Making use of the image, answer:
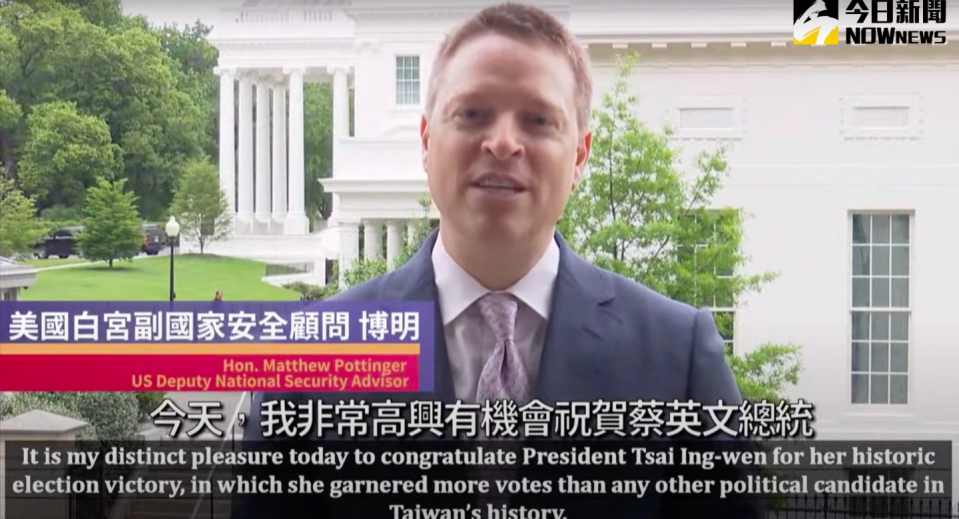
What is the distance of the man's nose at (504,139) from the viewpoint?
3715mm

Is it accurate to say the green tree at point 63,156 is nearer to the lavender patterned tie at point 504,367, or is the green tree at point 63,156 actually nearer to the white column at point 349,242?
the white column at point 349,242

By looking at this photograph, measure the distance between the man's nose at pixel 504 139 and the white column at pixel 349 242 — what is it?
2.30 feet

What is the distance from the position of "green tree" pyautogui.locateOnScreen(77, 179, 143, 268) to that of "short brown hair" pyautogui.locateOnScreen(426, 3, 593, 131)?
103cm

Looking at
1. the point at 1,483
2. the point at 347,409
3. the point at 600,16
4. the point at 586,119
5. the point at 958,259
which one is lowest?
the point at 1,483

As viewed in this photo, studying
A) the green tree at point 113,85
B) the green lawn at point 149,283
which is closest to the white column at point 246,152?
the green tree at point 113,85

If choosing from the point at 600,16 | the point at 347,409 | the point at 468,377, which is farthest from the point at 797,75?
the point at 347,409

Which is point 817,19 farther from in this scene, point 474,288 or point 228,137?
point 228,137

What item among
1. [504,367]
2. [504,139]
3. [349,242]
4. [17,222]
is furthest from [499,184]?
[17,222]

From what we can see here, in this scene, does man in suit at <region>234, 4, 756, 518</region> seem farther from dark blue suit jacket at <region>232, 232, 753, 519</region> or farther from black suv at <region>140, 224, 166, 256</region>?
black suv at <region>140, 224, 166, 256</region>

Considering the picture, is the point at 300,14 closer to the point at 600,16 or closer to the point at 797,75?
the point at 600,16

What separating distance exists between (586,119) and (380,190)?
733 millimetres

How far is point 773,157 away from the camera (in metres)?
4.34

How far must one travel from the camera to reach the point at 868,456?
158 inches

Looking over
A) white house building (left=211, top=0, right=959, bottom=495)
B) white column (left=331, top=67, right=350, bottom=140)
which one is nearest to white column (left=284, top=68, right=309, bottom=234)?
white house building (left=211, top=0, right=959, bottom=495)
